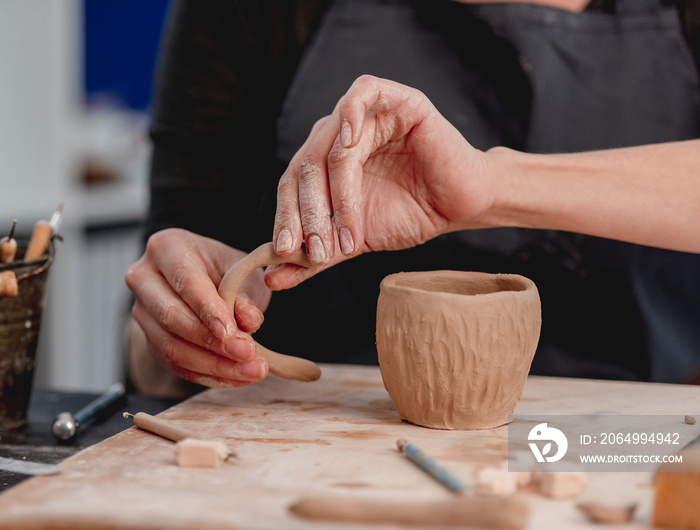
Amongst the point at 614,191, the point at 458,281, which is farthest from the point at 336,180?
the point at 614,191

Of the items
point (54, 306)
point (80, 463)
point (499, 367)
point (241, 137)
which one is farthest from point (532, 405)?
point (54, 306)

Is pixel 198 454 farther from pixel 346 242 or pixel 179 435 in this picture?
pixel 346 242

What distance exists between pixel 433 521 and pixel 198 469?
9.2 inches

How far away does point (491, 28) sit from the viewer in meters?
1.16

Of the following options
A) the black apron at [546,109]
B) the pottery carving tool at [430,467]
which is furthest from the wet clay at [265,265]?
the black apron at [546,109]

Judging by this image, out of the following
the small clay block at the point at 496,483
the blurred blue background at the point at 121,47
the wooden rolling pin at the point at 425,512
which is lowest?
the small clay block at the point at 496,483

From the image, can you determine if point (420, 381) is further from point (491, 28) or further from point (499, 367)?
point (491, 28)

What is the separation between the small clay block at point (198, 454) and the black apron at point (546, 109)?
559 mm

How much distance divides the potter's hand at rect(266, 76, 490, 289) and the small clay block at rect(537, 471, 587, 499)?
1.09 ft

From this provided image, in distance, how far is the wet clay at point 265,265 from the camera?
82 cm

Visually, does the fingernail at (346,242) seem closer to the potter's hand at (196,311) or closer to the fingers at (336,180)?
the fingers at (336,180)

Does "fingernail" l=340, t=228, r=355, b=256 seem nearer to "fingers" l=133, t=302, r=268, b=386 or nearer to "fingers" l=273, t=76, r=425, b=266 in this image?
"fingers" l=273, t=76, r=425, b=266

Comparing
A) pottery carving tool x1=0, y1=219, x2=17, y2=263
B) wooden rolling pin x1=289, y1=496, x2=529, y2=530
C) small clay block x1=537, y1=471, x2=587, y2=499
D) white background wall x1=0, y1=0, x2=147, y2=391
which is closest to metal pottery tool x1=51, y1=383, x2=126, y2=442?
pottery carving tool x1=0, y1=219, x2=17, y2=263

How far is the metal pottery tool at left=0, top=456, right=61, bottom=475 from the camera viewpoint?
661mm
